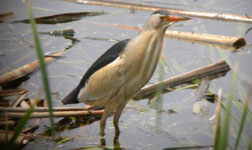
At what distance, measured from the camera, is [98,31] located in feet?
14.6

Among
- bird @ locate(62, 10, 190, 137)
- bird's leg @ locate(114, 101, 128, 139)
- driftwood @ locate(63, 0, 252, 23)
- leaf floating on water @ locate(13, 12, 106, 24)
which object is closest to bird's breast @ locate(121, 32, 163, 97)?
bird @ locate(62, 10, 190, 137)

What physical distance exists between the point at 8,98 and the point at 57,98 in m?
0.34

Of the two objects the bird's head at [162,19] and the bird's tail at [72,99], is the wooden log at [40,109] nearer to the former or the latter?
the bird's tail at [72,99]

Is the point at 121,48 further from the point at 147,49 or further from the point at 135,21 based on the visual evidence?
the point at 135,21

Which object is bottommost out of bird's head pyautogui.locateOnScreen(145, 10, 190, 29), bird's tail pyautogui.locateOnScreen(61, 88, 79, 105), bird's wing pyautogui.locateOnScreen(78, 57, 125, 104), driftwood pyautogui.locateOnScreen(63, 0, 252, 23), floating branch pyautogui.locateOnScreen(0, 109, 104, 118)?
floating branch pyautogui.locateOnScreen(0, 109, 104, 118)

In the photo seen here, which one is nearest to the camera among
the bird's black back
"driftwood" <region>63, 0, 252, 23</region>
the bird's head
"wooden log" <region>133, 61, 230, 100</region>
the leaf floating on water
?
the bird's head

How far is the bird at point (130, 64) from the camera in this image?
2.33 metres

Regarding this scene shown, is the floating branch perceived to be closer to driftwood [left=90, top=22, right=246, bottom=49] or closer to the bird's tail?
the bird's tail

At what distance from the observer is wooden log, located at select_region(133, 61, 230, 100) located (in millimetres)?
3068

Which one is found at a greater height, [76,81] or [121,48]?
[121,48]

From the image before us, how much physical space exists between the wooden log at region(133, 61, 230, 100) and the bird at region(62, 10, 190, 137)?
54cm

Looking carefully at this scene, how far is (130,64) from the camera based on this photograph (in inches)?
92.0

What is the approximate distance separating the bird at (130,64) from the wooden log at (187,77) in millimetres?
535

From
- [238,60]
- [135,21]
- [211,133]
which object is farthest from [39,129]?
[135,21]
